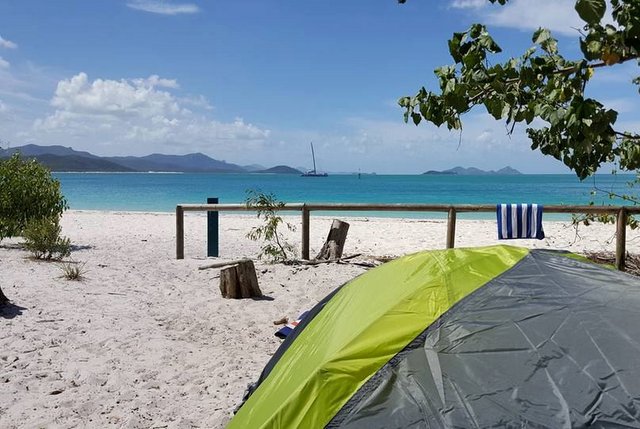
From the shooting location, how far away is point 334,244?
28.0ft

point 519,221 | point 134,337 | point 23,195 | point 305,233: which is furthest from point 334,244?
point 23,195

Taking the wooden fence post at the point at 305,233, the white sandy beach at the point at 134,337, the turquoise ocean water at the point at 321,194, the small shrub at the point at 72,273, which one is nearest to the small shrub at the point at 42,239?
the white sandy beach at the point at 134,337

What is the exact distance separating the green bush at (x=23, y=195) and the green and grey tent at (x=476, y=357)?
8278mm

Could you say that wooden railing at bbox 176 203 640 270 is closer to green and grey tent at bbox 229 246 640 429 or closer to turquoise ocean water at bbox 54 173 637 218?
green and grey tent at bbox 229 246 640 429

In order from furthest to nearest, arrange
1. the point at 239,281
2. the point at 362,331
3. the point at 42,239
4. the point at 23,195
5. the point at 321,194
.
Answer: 1. the point at 321,194
2. the point at 23,195
3. the point at 42,239
4. the point at 239,281
5. the point at 362,331

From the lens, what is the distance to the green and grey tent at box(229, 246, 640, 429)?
1.88 metres

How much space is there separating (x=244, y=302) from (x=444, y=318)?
440cm

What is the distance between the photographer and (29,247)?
304 inches

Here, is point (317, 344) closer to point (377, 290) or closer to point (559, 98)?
point (377, 290)

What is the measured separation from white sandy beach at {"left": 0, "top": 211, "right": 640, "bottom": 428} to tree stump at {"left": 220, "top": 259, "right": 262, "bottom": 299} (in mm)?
174

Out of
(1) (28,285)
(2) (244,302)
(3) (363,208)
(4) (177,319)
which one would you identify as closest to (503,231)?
(3) (363,208)

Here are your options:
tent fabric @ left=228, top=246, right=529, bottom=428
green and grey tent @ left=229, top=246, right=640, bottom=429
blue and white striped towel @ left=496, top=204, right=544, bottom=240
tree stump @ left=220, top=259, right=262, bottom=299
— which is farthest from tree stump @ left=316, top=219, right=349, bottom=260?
green and grey tent @ left=229, top=246, right=640, bottom=429

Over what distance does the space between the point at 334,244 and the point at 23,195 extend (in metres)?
5.52

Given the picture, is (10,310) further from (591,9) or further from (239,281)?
(591,9)
